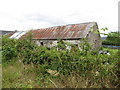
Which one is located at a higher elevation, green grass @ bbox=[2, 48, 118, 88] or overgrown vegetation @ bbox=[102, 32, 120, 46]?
overgrown vegetation @ bbox=[102, 32, 120, 46]

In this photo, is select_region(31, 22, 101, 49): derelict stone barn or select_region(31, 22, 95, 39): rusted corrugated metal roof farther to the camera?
select_region(31, 22, 95, 39): rusted corrugated metal roof

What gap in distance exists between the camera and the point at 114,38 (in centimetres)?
212

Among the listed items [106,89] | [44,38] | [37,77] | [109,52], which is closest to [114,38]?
[109,52]

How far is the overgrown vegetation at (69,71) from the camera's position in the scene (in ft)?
7.06

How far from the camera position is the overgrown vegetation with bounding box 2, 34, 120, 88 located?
215 centimetres

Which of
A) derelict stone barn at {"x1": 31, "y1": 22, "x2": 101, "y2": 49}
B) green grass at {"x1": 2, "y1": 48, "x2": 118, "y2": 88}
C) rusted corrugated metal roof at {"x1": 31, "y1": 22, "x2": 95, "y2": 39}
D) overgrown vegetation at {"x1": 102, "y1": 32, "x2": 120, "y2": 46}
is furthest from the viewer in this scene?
rusted corrugated metal roof at {"x1": 31, "y1": 22, "x2": 95, "y2": 39}

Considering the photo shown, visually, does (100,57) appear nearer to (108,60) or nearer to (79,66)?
(108,60)

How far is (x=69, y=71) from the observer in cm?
254

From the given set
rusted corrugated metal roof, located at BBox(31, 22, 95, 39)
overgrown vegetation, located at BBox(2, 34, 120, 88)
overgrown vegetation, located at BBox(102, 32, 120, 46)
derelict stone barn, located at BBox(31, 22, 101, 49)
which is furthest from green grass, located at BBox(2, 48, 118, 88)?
rusted corrugated metal roof, located at BBox(31, 22, 95, 39)

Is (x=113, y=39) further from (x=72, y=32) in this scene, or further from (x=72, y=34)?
(x=72, y=32)

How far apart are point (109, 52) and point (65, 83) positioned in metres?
1.47

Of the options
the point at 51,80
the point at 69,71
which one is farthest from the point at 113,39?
the point at 51,80

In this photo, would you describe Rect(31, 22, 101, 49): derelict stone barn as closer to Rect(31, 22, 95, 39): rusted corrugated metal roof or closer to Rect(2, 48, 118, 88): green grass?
Result: Rect(31, 22, 95, 39): rusted corrugated metal roof

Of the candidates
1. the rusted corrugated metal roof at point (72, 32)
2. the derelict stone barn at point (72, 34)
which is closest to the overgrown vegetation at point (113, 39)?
the derelict stone barn at point (72, 34)
